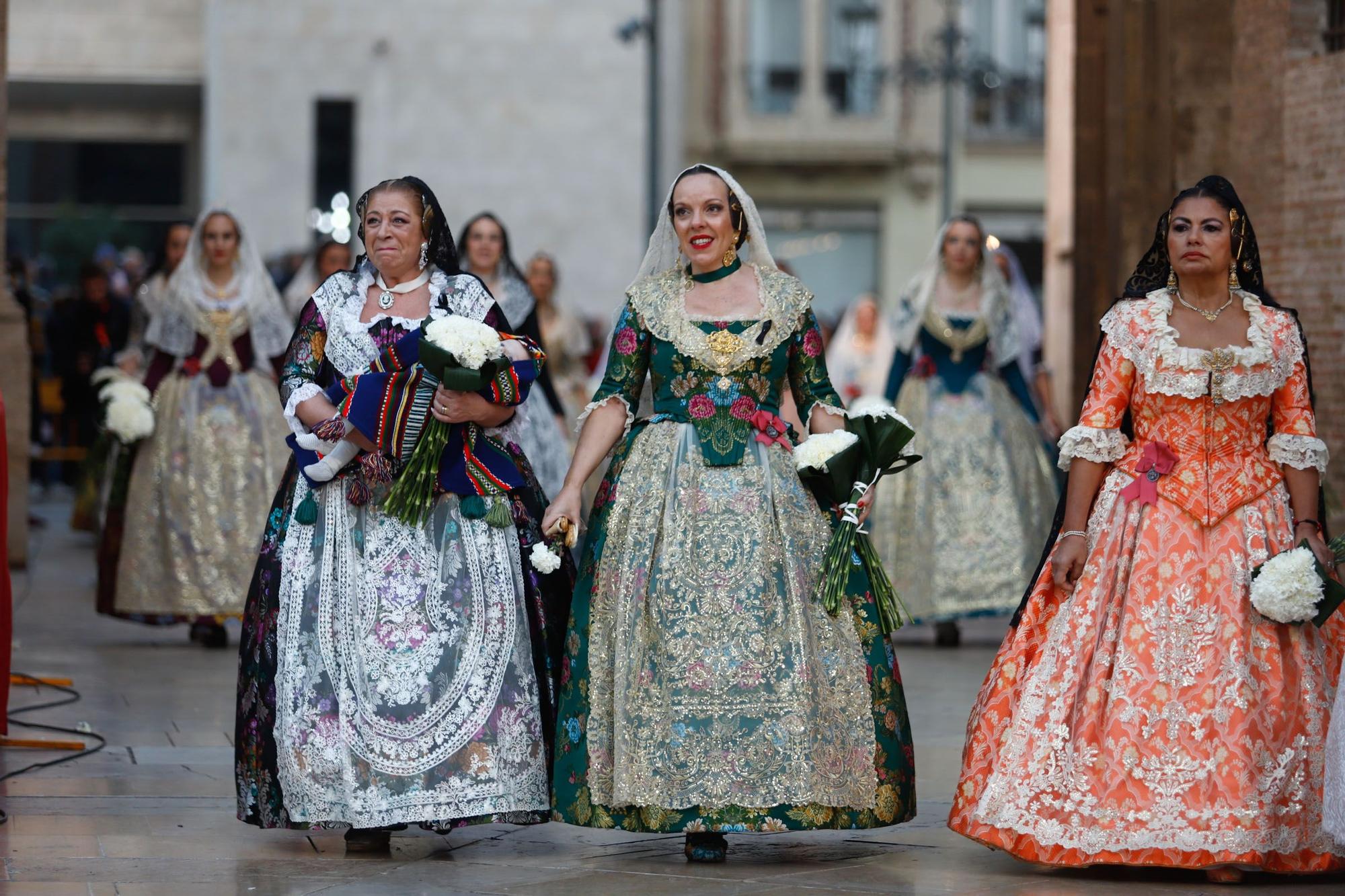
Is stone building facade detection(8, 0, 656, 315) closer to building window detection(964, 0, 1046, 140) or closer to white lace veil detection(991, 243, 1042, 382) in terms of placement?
building window detection(964, 0, 1046, 140)

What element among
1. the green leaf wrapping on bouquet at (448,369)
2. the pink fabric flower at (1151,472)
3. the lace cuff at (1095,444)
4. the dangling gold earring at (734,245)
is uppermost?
the dangling gold earring at (734,245)

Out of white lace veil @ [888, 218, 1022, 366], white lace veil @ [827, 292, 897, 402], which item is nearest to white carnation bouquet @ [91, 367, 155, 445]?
white lace veil @ [888, 218, 1022, 366]

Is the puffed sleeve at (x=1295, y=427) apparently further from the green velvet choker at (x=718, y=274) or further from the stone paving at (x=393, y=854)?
the green velvet choker at (x=718, y=274)

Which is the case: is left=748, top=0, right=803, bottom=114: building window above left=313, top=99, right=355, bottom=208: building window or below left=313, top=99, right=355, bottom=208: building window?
above

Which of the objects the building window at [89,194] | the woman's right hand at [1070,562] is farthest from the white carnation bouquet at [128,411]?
the building window at [89,194]

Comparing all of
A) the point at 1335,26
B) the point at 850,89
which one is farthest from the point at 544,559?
the point at 850,89

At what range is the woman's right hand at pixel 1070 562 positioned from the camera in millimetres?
6145

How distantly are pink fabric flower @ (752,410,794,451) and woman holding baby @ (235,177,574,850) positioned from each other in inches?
26.1

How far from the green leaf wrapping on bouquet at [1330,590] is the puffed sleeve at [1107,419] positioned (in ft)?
2.15

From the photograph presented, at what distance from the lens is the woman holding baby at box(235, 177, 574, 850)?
6.05 metres

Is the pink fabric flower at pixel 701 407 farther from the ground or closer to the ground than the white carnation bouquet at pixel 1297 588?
farther from the ground

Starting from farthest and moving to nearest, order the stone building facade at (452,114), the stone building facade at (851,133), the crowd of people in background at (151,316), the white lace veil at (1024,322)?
1. the stone building facade at (851,133)
2. the stone building facade at (452,114)
3. the crowd of people in background at (151,316)
4. the white lace veil at (1024,322)

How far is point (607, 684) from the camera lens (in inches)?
238

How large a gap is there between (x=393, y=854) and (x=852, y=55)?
31096 millimetres
